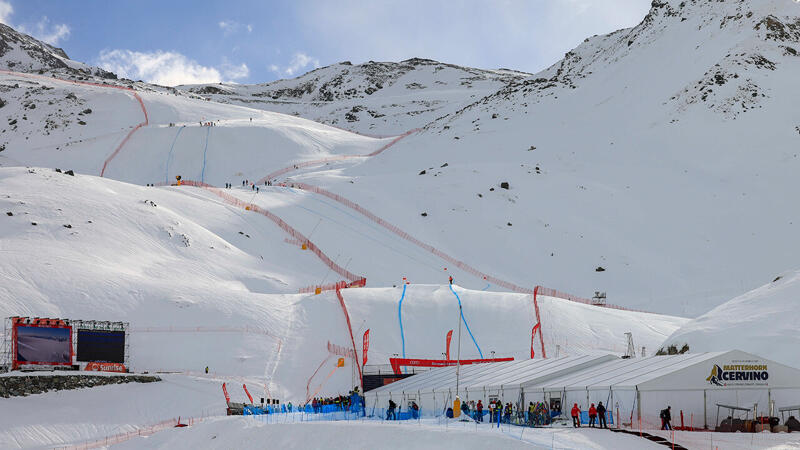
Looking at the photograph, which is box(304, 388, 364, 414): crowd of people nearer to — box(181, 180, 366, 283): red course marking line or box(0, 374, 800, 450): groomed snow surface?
box(0, 374, 800, 450): groomed snow surface

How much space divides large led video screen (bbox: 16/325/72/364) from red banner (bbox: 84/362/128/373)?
2.95 ft

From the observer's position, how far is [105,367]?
117 ft

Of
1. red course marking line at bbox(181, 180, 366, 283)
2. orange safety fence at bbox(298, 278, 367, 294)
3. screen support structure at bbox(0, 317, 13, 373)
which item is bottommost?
screen support structure at bbox(0, 317, 13, 373)

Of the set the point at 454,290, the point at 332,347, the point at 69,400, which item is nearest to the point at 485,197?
the point at 454,290

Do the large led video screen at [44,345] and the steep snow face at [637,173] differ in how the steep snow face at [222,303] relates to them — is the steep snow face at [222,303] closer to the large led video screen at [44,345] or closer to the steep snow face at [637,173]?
the large led video screen at [44,345]

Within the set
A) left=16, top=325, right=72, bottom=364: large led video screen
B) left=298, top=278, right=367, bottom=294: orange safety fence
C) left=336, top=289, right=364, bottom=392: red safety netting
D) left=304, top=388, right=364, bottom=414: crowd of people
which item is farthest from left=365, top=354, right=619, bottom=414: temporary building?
left=298, top=278, right=367, bottom=294: orange safety fence

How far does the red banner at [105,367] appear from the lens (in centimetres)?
3541

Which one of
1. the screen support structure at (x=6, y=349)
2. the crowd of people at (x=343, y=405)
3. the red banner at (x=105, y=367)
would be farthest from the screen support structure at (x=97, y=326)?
the crowd of people at (x=343, y=405)

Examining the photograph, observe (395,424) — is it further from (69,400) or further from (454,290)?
(454,290)

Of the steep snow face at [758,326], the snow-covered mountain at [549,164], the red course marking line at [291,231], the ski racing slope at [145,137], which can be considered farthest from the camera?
the ski racing slope at [145,137]

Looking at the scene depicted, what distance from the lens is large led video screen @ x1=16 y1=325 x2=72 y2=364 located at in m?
33.6

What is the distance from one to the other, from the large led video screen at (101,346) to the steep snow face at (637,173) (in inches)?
919

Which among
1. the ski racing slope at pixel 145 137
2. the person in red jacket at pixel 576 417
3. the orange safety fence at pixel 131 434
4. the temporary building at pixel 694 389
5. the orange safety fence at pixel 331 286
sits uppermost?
the ski racing slope at pixel 145 137

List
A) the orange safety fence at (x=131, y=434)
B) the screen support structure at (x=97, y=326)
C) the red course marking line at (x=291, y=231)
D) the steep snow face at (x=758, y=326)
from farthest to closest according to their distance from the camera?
the red course marking line at (x=291, y=231)
the screen support structure at (x=97, y=326)
the steep snow face at (x=758, y=326)
the orange safety fence at (x=131, y=434)
